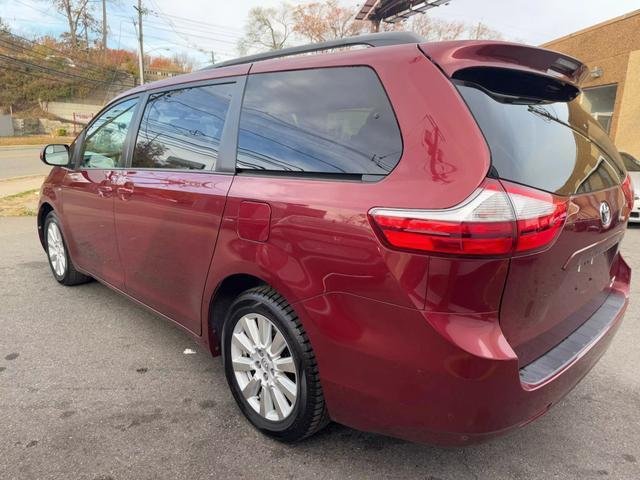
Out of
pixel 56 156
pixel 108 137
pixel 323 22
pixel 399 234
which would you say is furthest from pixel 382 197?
pixel 323 22

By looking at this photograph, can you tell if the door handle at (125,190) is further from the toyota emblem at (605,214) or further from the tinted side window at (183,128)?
the toyota emblem at (605,214)

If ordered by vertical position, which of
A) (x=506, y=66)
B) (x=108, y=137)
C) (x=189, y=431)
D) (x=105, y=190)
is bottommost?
(x=189, y=431)

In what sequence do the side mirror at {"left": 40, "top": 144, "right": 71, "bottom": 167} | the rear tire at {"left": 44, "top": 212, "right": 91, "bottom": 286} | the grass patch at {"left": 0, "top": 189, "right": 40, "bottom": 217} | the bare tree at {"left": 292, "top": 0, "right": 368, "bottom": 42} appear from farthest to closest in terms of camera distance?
1. the bare tree at {"left": 292, "top": 0, "right": 368, "bottom": 42}
2. the grass patch at {"left": 0, "top": 189, "right": 40, "bottom": 217}
3. the rear tire at {"left": 44, "top": 212, "right": 91, "bottom": 286}
4. the side mirror at {"left": 40, "top": 144, "right": 71, "bottom": 167}

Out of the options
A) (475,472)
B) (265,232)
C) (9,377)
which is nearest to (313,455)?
(475,472)

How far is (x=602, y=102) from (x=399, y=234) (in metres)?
17.3

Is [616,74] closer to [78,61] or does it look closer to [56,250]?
[56,250]

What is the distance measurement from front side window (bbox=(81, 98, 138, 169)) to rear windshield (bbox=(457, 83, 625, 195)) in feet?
8.37

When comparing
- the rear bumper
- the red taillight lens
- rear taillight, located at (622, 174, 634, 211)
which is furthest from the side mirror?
rear taillight, located at (622, 174, 634, 211)

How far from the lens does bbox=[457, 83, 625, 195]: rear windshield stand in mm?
1635

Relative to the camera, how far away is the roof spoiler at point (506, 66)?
1.73m

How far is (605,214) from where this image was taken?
2.00 m

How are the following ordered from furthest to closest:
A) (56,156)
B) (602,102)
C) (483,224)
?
1. (602,102)
2. (56,156)
3. (483,224)

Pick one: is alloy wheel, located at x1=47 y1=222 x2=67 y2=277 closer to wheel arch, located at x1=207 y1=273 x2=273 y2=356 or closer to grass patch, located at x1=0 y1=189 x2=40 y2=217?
wheel arch, located at x1=207 y1=273 x2=273 y2=356

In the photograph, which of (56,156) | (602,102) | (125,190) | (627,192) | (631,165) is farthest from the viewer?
(602,102)
